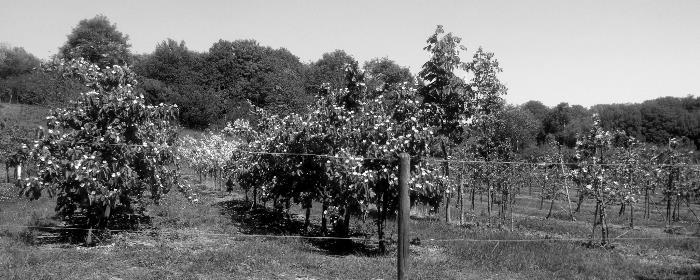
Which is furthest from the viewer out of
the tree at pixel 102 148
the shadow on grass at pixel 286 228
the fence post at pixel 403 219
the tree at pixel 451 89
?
the tree at pixel 451 89

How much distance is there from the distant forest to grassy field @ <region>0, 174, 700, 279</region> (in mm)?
31247

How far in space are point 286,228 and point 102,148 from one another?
6158 millimetres

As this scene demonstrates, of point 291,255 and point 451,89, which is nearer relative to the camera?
→ point 291,255

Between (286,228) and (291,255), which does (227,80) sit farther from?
(291,255)

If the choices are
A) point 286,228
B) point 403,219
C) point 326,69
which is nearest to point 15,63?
point 326,69

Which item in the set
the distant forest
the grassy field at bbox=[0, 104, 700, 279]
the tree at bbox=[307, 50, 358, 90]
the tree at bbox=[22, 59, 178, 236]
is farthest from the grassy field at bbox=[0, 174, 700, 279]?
the tree at bbox=[307, 50, 358, 90]

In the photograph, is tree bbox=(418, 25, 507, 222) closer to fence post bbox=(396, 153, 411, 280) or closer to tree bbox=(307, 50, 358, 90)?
fence post bbox=(396, 153, 411, 280)

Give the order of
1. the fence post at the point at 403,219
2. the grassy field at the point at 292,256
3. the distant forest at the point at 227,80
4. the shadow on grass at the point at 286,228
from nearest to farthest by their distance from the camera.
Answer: the fence post at the point at 403,219 → the grassy field at the point at 292,256 → the shadow on grass at the point at 286,228 → the distant forest at the point at 227,80

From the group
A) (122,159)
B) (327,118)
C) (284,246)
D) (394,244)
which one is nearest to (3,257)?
(122,159)

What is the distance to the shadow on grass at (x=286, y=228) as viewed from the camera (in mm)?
12367

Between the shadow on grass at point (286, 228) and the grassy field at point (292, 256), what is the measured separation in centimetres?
5

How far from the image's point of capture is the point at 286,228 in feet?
50.0

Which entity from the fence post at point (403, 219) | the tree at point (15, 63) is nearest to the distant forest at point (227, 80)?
the tree at point (15, 63)

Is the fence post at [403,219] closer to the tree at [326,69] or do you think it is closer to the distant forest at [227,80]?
Answer: the distant forest at [227,80]
